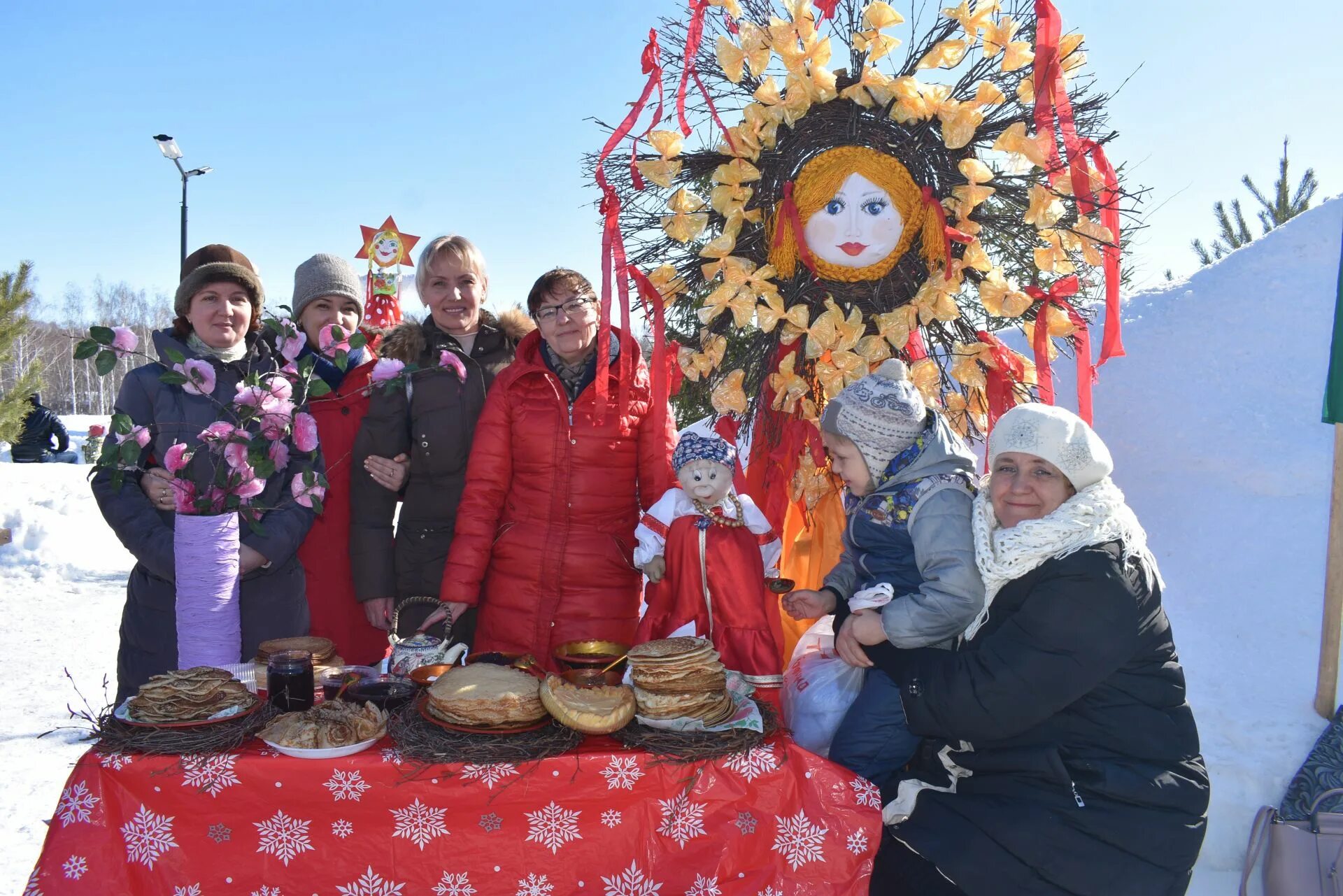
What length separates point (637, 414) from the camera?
9.93 ft

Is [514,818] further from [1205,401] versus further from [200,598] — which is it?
[1205,401]

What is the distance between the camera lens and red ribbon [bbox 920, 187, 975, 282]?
285 cm

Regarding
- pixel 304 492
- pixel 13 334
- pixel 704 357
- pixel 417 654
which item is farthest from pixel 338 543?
pixel 13 334

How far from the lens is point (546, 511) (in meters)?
2.95

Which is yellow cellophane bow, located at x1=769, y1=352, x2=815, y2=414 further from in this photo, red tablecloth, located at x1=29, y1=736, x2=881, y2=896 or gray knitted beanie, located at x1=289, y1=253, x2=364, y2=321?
gray knitted beanie, located at x1=289, y1=253, x2=364, y2=321

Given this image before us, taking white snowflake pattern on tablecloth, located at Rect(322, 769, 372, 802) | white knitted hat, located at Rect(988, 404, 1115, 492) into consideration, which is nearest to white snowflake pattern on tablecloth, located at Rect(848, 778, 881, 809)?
white knitted hat, located at Rect(988, 404, 1115, 492)

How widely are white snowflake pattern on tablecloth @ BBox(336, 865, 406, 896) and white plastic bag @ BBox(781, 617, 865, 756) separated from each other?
1026 mm

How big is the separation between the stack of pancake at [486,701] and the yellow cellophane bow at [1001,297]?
1.89 metres

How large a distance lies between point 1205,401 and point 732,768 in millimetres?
4802

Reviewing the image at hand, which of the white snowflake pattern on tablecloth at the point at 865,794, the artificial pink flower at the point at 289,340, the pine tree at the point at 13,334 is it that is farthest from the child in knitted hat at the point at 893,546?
the pine tree at the point at 13,334

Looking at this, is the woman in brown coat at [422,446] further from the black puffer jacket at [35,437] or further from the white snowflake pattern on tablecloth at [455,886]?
the black puffer jacket at [35,437]

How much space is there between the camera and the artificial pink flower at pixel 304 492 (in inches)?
104

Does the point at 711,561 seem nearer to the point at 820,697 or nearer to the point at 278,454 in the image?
the point at 820,697

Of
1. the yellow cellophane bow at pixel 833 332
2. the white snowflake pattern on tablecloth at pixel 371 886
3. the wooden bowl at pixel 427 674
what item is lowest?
the white snowflake pattern on tablecloth at pixel 371 886
